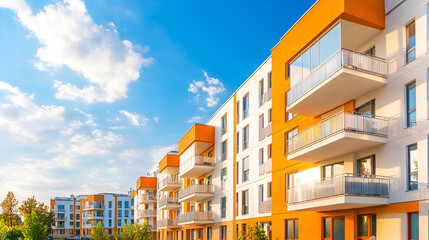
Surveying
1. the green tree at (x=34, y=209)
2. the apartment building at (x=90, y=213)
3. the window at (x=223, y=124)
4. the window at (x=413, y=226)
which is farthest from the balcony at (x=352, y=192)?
the apartment building at (x=90, y=213)

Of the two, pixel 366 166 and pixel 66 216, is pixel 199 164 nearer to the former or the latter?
pixel 366 166

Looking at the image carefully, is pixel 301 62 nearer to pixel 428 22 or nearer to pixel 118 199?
pixel 428 22

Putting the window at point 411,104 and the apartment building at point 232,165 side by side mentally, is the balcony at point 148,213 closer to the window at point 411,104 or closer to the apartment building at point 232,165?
the apartment building at point 232,165

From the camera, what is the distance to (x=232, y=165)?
33.1m

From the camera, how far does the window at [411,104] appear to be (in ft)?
48.4

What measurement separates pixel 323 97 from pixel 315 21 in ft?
11.9

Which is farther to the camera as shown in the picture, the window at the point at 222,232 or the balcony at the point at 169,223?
the balcony at the point at 169,223

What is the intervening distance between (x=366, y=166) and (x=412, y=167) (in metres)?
2.53

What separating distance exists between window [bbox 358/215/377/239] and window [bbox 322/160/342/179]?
237 cm

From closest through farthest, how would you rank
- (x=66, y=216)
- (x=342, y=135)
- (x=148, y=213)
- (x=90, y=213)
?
(x=342, y=135)
(x=148, y=213)
(x=90, y=213)
(x=66, y=216)

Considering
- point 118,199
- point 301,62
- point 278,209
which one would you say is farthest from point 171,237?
point 118,199

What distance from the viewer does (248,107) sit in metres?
31.5

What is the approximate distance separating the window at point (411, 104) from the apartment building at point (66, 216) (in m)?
113

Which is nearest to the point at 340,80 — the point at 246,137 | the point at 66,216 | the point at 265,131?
the point at 265,131
